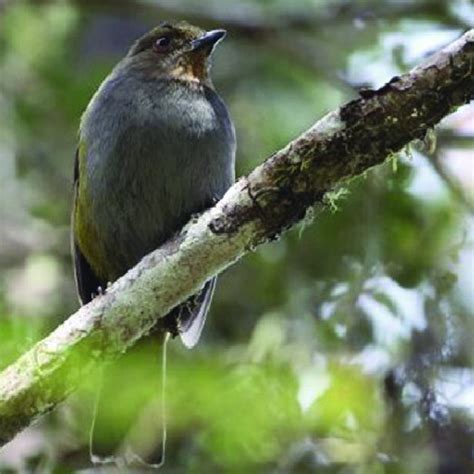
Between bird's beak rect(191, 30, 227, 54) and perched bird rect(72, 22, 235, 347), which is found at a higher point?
bird's beak rect(191, 30, 227, 54)

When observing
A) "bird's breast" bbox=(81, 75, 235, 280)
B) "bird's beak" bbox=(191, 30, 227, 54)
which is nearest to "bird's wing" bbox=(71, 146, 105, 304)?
"bird's breast" bbox=(81, 75, 235, 280)

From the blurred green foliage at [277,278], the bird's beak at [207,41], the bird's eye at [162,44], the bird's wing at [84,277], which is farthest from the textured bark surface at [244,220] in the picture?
the bird's eye at [162,44]

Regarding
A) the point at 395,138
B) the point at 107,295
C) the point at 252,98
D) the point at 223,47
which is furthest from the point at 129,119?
the point at 223,47

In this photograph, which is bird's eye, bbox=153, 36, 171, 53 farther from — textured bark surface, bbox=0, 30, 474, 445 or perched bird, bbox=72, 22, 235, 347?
textured bark surface, bbox=0, 30, 474, 445

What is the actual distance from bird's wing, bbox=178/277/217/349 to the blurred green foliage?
118 millimetres

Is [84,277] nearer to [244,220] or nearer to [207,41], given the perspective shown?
[207,41]

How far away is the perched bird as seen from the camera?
4465 millimetres

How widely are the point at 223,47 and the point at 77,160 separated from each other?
2.15 m

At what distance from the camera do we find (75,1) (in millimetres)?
6414

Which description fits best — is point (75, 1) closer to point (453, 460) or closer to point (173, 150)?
point (173, 150)

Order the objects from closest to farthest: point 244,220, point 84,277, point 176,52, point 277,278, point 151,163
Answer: point 244,220, point 151,163, point 84,277, point 176,52, point 277,278

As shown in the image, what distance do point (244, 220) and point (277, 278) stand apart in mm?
A: 2221

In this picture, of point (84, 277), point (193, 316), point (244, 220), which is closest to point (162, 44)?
point (84, 277)

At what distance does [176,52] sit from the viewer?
5039mm
